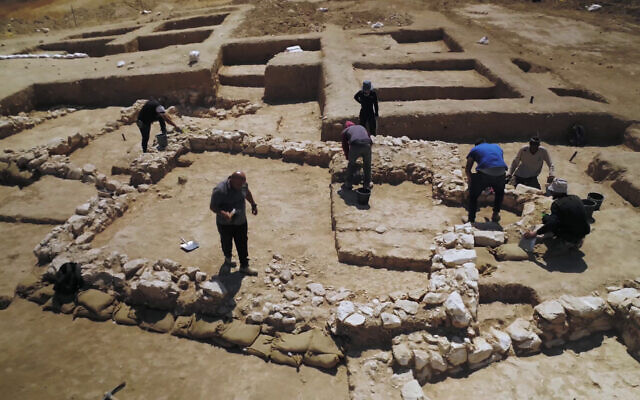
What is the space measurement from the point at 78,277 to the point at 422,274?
4.91m

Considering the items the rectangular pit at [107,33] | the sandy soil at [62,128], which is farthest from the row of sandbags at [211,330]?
the rectangular pit at [107,33]

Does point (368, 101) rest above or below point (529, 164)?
above

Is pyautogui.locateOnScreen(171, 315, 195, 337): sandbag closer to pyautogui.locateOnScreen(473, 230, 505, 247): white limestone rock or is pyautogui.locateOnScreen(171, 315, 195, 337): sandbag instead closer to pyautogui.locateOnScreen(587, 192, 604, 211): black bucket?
pyautogui.locateOnScreen(473, 230, 505, 247): white limestone rock

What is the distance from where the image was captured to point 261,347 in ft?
16.5

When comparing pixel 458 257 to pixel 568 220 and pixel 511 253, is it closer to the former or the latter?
pixel 511 253

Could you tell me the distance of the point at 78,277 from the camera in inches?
228

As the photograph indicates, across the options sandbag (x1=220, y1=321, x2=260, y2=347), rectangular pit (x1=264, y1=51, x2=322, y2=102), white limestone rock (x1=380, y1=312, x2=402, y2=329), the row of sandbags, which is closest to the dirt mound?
rectangular pit (x1=264, y1=51, x2=322, y2=102)

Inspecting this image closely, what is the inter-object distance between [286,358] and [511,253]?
11.1 ft

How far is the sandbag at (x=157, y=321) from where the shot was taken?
5.37 metres

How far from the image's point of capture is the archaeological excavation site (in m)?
4.67

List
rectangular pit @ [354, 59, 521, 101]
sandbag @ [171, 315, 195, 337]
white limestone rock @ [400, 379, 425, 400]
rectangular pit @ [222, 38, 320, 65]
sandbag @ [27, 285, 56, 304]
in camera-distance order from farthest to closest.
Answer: rectangular pit @ [222, 38, 320, 65], rectangular pit @ [354, 59, 521, 101], sandbag @ [27, 285, 56, 304], sandbag @ [171, 315, 195, 337], white limestone rock @ [400, 379, 425, 400]

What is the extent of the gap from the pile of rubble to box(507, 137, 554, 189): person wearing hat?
12.3 m

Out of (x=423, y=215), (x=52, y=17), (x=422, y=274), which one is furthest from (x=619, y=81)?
(x=52, y=17)

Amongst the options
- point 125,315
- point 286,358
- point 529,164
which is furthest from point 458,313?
point 125,315
